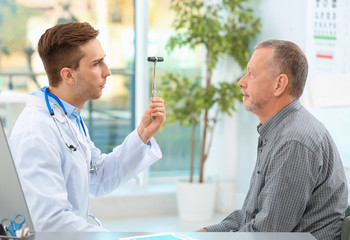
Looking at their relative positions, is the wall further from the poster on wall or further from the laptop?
the laptop

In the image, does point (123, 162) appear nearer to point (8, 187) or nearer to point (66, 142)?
point (66, 142)

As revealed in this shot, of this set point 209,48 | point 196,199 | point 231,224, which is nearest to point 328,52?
point 209,48

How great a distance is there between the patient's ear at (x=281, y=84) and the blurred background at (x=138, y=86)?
2.15 m

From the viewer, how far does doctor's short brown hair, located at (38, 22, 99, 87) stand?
1.93m

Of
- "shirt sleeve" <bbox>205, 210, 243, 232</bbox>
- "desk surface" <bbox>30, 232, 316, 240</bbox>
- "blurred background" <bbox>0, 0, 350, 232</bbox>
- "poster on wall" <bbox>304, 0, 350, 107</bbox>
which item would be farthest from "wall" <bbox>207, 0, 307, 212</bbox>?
"desk surface" <bbox>30, 232, 316, 240</bbox>

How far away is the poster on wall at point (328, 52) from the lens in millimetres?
2920

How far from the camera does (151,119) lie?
86.0 inches

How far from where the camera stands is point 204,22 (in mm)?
4164

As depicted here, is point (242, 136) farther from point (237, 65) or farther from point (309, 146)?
point (309, 146)

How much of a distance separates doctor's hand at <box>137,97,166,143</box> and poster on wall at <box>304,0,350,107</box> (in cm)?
114

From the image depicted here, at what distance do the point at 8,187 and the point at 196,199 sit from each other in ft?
10.3

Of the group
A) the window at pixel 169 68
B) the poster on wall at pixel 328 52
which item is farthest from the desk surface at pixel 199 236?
the window at pixel 169 68

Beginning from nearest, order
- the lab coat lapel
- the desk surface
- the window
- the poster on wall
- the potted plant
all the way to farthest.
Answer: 1. the desk surface
2. the lab coat lapel
3. the poster on wall
4. the potted plant
5. the window

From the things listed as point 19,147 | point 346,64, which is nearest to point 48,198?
point 19,147
